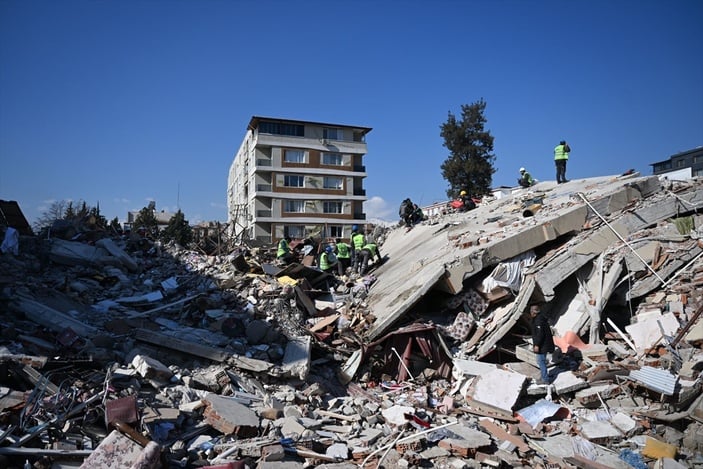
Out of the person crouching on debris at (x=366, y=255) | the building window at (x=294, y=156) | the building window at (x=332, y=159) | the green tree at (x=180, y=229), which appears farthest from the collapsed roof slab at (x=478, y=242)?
the building window at (x=332, y=159)

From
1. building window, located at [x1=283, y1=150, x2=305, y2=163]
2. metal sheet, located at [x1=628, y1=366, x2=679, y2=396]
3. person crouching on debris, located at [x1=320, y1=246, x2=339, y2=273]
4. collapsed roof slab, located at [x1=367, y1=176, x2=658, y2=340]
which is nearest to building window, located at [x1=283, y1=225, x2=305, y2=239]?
building window, located at [x1=283, y1=150, x2=305, y2=163]

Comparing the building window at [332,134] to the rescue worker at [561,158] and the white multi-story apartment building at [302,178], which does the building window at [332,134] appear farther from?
the rescue worker at [561,158]

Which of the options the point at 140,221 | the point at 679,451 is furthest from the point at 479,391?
the point at 140,221

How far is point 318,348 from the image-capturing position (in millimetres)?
8078

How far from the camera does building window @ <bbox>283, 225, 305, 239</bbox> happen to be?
36.6 meters

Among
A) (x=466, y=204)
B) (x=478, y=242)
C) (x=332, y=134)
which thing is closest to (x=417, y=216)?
(x=466, y=204)

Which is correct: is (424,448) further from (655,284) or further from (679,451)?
(655,284)

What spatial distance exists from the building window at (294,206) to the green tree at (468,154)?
1342 cm

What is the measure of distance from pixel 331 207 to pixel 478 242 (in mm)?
28620

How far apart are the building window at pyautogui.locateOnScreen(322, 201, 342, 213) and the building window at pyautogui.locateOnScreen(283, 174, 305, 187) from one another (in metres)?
2.70

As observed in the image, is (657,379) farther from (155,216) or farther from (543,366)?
Result: (155,216)

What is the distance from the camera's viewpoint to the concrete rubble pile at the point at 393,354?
4891 mm

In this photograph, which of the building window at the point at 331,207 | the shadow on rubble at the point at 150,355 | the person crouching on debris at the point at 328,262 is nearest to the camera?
the shadow on rubble at the point at 150,355

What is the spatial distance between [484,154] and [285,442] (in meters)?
26.3
